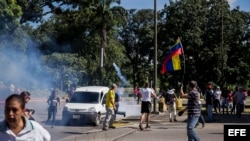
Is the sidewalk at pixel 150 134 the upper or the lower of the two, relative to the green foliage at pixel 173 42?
lower

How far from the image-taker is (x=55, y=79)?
5594 cm

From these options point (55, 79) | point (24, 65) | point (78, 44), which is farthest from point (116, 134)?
point (78, 44)

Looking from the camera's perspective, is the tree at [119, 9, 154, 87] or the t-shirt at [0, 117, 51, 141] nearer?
the t-shirt at [0, 117, 51, 141]

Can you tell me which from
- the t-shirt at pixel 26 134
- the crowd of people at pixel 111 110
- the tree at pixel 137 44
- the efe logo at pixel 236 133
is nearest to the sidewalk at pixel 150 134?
the crowd of people at pixel 111 110

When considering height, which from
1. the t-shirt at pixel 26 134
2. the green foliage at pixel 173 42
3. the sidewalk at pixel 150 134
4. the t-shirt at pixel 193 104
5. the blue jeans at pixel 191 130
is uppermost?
the green foliage at pixel 173 42

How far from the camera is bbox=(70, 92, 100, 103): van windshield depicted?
20.3 meters

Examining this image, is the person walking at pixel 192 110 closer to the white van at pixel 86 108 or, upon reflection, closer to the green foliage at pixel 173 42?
the white van at pixel 86 108

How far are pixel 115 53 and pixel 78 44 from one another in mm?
4759

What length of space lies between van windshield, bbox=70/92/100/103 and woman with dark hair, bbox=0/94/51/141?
16.0 meters

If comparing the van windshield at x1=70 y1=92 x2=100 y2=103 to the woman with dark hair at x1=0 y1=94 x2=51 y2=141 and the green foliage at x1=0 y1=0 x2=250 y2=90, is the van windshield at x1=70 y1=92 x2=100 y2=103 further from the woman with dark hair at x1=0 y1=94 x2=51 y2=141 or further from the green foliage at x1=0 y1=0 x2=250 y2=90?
the green foliage at x1=0 y1=0 x2=250 y2=90

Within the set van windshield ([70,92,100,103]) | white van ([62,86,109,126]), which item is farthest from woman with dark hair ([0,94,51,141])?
van windshield ([70,92,100,103])

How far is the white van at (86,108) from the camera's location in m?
19.3

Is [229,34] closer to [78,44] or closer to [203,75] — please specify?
[203,75]

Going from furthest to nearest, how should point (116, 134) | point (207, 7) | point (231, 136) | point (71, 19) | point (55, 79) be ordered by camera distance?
point (207, 7)
point (55, 79)
point (71, 19)
point (116, 134)
point (231, 136)
